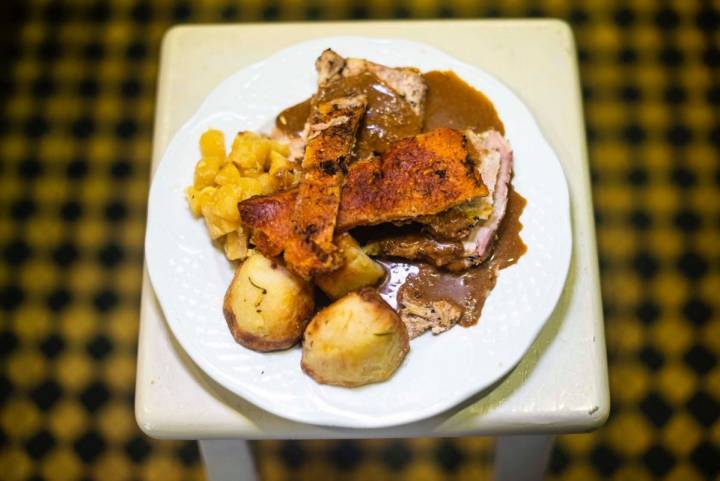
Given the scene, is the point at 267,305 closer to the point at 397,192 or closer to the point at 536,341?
the point at 397,192

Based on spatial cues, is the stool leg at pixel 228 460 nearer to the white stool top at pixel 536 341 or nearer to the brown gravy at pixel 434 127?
the white stool top at pixel 536 341

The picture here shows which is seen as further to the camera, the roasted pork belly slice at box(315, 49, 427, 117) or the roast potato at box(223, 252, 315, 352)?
the roasted pork belly slice at box(315, 49, 427, 117)

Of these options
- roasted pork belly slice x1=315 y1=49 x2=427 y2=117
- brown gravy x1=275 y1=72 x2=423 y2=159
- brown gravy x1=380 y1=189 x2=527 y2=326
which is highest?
roasted pork belly slice x1=315 y1=49 x2=427 y2=117

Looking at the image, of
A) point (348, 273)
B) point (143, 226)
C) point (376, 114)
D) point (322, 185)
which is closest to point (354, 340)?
point (348, 273)

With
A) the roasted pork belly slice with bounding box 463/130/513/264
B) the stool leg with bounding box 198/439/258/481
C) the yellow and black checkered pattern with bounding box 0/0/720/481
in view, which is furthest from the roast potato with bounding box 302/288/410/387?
the yellow and black checkered pattern with bounding box 0/0/720/481

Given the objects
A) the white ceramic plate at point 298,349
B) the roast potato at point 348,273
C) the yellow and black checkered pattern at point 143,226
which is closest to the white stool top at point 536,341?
the white ceramic plate at point 298,349

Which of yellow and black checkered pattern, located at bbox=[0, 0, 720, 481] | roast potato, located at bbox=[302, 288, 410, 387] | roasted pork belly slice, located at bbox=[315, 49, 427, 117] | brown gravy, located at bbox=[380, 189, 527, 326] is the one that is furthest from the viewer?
yellow and black checkered pattern, located at bbox=[0, 0, 720, 481]

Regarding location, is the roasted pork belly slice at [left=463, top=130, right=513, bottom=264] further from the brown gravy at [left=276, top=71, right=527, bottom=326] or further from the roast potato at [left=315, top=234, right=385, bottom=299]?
the roast potato at [left=315, top=234, right=385, bottom=299]
